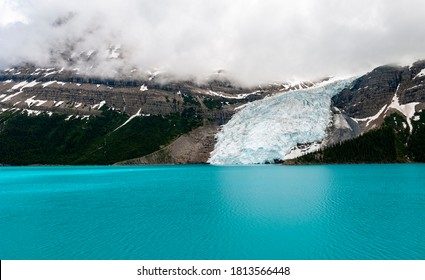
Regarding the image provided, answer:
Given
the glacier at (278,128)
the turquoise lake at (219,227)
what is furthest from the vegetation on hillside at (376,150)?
the turquoise lake at (219,227)

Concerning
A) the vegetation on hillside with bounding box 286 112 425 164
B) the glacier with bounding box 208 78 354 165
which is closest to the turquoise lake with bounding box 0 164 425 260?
the vegetation on hillside with bounding box 286 112 425 164

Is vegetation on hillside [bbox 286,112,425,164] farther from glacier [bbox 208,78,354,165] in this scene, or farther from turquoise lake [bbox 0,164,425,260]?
turquoise lake [bbox 0,164,425,260]

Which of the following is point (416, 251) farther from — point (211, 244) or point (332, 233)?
point (211, 244)

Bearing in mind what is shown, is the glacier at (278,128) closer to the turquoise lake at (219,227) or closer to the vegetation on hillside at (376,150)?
the vegetation on hillside at (376,150)

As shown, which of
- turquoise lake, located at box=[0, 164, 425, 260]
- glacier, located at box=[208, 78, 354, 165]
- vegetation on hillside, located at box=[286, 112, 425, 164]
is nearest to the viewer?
turquoise lake, located at box=[0, 164, 425, 260]

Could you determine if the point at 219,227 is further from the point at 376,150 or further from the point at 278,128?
the point at 278,128

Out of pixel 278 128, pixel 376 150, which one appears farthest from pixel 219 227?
pixel 278 128
